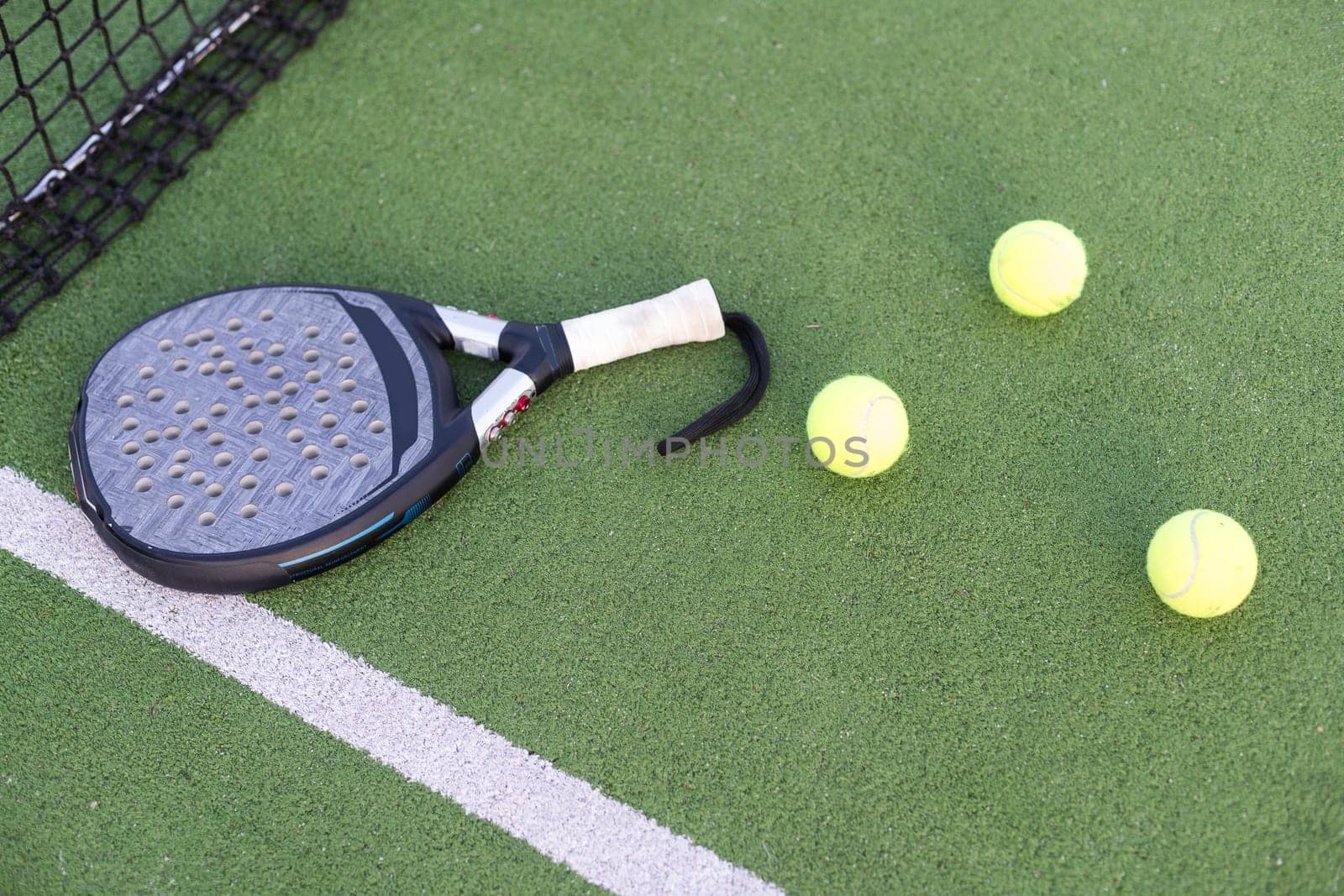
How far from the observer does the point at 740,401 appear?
6.40ft

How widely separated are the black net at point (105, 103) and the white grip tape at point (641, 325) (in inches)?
41.0

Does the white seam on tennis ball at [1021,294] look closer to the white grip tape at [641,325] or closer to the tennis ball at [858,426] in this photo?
the tennis ball at [858,426]

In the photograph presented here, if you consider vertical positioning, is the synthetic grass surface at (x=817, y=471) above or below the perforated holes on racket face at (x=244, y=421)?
→ below

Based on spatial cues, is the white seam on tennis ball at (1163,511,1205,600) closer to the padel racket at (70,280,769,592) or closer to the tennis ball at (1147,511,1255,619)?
the tennis ball at (1147,511,1255,619)

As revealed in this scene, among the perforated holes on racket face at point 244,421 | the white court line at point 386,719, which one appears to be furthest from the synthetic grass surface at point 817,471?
the perforated holes on racket face at point 244,421

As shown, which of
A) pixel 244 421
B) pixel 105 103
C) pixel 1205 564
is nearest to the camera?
pixel 1205 564

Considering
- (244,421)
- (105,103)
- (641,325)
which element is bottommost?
(641,325)

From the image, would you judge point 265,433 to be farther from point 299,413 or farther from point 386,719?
point 386,719

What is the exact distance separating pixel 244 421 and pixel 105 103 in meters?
1.04

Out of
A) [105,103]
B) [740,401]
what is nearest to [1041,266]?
[740,401]

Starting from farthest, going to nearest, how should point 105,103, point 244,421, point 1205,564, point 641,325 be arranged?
point 105,103
point 641,325
point 244,421
point 1205,564

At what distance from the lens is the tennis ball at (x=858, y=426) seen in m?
1.77

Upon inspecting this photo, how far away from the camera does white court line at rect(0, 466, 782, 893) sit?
1604 mm

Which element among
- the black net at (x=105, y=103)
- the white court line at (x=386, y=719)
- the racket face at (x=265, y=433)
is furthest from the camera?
the black net at (x=105, y=103)
